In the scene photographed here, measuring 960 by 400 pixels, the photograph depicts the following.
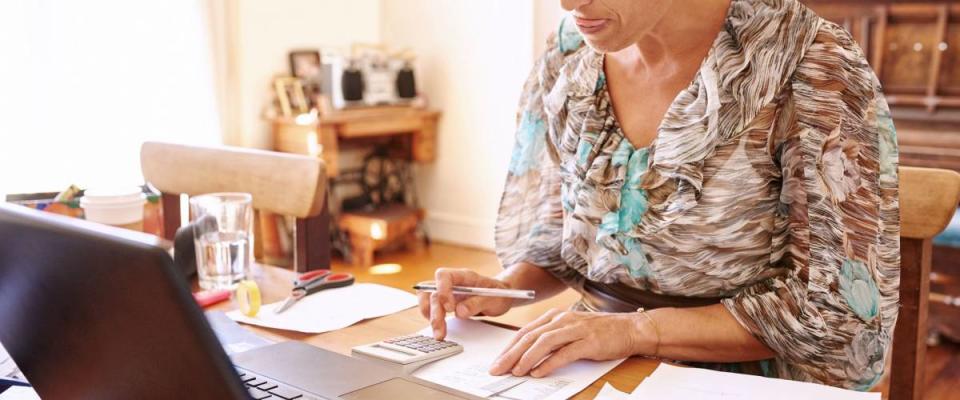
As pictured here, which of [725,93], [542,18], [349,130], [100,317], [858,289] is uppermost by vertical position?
[542,18]

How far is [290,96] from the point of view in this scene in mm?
4168

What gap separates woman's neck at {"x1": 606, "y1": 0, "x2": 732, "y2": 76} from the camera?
3.97 feet

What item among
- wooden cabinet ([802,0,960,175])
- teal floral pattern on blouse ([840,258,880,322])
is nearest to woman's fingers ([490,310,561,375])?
teal floral pattern on blouse ([840,258,880,322])

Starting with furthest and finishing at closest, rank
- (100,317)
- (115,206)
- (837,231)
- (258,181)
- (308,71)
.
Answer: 1. (308,71)
2. (258,181)
3. (115,206)
4. (837,231)
5. (100,317)

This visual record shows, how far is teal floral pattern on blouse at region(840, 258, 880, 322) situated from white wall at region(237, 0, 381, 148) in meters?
3.38

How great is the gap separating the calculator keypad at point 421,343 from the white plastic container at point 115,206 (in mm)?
636

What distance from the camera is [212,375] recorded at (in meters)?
0.57

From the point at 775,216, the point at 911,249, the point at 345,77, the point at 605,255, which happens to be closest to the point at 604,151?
the point at 605,255

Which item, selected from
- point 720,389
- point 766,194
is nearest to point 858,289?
point 766,194

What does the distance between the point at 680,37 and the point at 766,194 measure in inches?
9.8

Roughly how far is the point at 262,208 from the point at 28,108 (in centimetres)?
221

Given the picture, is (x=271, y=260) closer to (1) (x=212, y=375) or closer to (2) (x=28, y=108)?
(2) (x=28, y=108)

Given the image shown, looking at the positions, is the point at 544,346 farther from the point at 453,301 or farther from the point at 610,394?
the point at 453,301

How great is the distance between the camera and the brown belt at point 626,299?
4.02 ft
